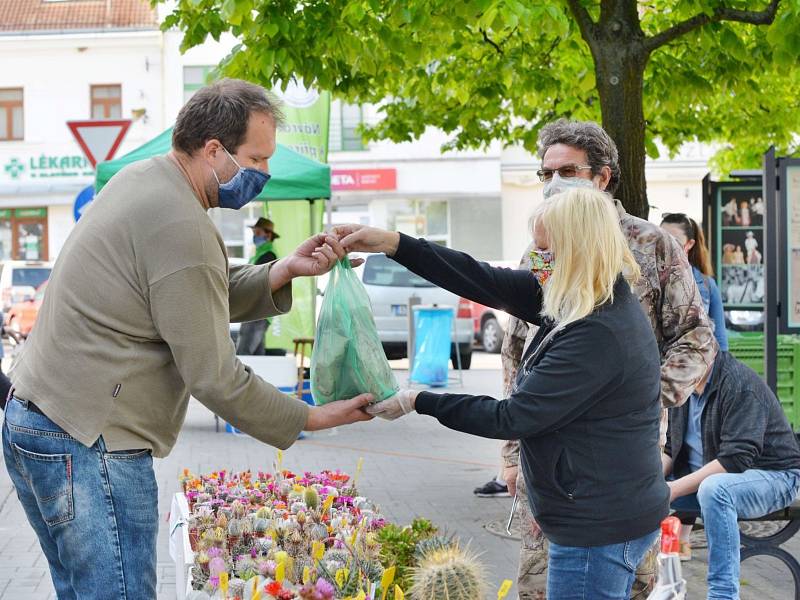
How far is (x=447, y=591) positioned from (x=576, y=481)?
0.50 m

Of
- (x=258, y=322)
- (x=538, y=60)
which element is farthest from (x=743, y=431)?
(x=258, y=322)

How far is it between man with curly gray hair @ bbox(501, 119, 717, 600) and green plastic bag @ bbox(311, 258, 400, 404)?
22.8 inches

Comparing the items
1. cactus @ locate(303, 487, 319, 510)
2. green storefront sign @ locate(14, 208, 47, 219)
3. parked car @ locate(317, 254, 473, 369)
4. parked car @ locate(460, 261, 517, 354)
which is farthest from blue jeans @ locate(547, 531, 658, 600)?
green storefront sign @ locate(14, 208, 47, 219)

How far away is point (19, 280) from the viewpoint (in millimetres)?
24734

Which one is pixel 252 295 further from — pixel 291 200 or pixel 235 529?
pixel 291 200

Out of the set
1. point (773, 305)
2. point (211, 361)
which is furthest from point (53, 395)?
point (773, 305)

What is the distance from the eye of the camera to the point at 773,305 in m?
8.77

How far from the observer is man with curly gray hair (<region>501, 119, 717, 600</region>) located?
12.3 feet

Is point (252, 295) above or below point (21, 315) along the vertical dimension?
above

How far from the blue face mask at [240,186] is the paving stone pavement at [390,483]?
5.17 ft

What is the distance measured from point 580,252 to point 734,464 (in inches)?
97.7

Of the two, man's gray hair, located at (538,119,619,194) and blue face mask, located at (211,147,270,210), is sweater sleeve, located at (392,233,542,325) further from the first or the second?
blue face mask, located at (211,147,270,210)

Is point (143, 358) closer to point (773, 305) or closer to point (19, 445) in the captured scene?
point (19, 445)

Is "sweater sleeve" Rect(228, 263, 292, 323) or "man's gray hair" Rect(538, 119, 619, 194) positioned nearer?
"sweater sleeve" Rect(228, 263, 292, 323)
